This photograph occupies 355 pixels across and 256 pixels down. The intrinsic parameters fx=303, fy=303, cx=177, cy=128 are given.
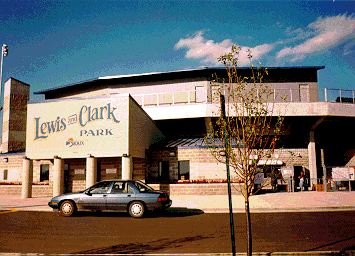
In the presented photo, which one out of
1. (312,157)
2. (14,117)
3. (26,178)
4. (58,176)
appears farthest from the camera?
(14,117)

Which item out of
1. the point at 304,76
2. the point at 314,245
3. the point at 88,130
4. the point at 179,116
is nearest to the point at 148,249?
the point at 314,245

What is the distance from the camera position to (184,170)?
23250 mm

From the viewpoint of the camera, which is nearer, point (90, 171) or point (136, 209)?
point (136, 209)

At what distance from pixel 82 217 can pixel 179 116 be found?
1563cm

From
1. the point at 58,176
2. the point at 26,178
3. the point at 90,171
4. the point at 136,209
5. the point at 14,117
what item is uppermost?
the point at 14,117

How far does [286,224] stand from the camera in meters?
10.7

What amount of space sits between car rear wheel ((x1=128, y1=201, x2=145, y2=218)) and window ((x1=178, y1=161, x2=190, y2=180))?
35.0ft

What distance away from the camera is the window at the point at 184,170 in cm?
2312

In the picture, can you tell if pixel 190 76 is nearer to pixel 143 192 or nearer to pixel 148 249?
pixel 143 192

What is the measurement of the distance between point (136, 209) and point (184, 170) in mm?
10913

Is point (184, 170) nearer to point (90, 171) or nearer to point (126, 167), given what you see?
point (126, 167)

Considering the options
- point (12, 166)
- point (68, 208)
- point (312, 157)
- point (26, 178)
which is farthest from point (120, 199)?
point (312, 157)

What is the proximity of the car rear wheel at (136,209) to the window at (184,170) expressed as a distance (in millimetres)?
10662

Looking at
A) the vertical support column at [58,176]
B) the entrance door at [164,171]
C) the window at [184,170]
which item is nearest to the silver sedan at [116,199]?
the vertical support column at [58,176]
